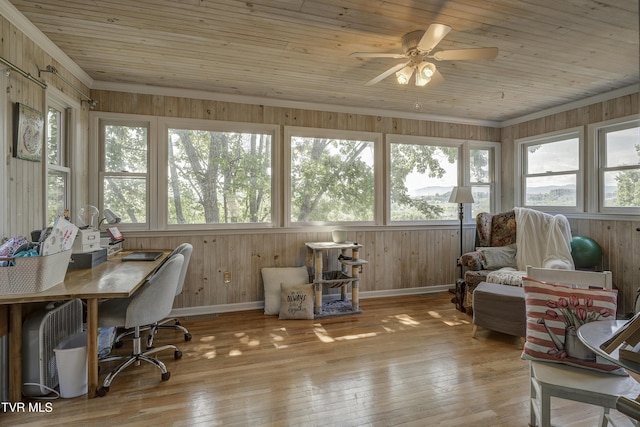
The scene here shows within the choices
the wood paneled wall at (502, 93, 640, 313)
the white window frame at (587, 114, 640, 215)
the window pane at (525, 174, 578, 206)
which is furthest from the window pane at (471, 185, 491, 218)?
the white window frame at (587, 114, 640, 215)

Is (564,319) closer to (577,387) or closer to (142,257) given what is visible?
(577,387)

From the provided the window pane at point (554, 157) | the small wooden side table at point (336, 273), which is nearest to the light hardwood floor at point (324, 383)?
the small wooden side table at point (336, 273)

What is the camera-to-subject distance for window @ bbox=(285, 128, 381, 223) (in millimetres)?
4051

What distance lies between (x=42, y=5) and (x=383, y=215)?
12.5 feet

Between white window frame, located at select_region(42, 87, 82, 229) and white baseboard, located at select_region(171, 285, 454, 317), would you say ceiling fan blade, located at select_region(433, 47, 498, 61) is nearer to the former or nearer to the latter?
white baseboard, located at select_region(171, 285, 454, 317)

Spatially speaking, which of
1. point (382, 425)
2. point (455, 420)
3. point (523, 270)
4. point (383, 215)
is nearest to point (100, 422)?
point (382, 425)

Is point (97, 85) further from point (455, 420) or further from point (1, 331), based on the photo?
point (455, 420)

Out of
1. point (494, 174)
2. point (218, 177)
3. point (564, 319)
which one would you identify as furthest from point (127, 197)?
point (494, 174)

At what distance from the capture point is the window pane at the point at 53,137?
2742 millimetres

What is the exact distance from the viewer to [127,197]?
350cm

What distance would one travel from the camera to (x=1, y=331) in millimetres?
1867

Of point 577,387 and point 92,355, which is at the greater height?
point 577,387

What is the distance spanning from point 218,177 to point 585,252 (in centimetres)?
436

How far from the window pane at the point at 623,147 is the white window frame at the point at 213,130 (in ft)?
13.0
